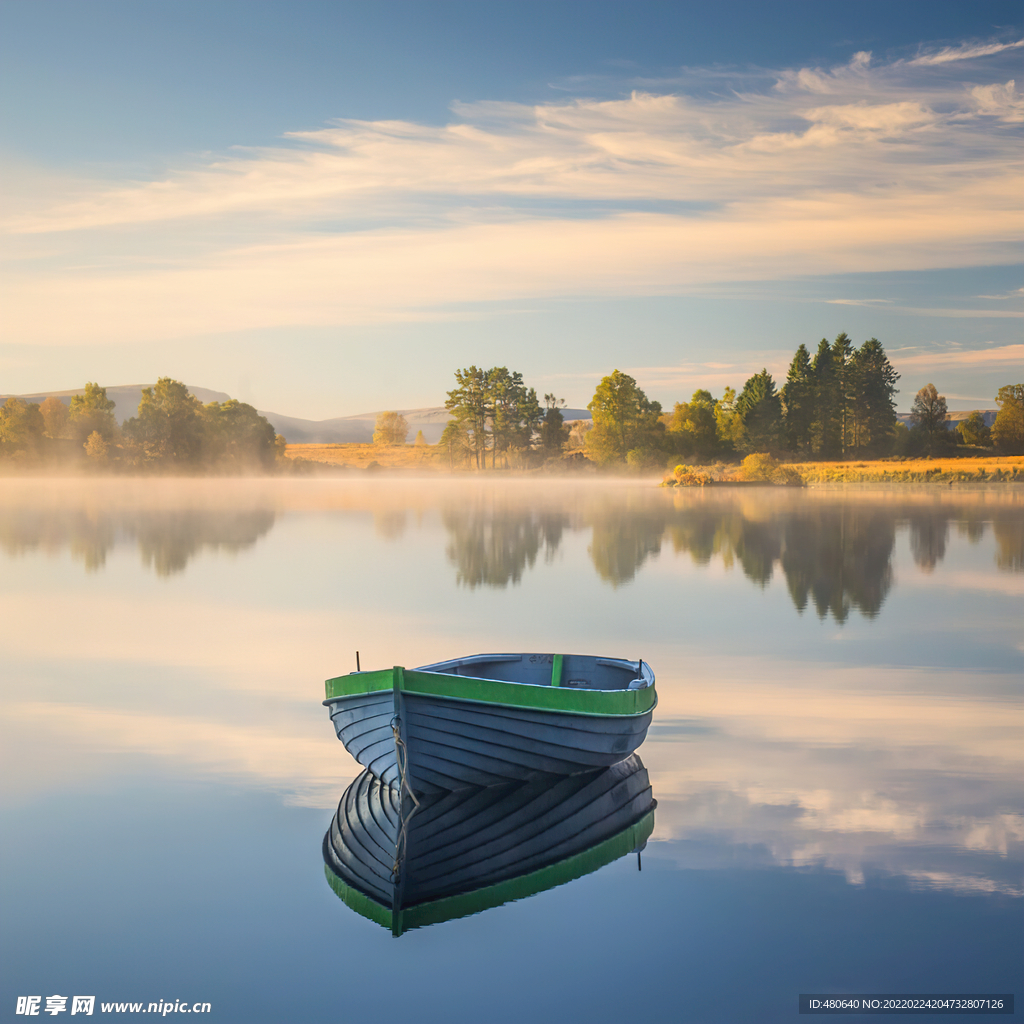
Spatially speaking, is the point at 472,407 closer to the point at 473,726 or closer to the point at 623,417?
the point at 623,417

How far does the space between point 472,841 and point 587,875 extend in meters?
0.94

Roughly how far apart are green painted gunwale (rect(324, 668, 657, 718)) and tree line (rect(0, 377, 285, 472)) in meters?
123

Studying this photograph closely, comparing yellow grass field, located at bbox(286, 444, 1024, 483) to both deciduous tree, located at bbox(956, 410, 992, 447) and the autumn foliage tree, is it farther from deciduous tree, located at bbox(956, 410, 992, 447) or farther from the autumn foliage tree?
the autumn foliage tree

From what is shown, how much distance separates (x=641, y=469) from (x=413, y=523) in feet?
183

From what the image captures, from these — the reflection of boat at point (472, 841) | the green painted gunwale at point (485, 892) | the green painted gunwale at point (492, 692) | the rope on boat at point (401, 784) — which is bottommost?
the green painted gunwale at point (485, 892)

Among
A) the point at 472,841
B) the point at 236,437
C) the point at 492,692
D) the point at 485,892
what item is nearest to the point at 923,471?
the point at 236,437

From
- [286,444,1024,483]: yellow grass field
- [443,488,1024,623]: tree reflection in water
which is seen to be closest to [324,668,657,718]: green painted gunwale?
[443,488,1024,623]: tree reflection in water

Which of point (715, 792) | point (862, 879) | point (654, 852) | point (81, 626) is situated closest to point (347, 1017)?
point (654, 852)

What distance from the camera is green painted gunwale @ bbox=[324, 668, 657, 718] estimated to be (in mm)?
7973

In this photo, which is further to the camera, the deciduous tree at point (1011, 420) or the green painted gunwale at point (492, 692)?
the deciduous tree at point (1011, 420)

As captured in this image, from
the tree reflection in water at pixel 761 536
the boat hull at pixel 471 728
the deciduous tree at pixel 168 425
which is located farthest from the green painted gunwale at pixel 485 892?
the deciduous tree at pixel 168 425

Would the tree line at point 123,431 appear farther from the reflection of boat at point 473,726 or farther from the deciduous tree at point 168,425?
the reflection of boat at point 473,726

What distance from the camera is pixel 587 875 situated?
752cm

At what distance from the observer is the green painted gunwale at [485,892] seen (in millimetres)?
6812
